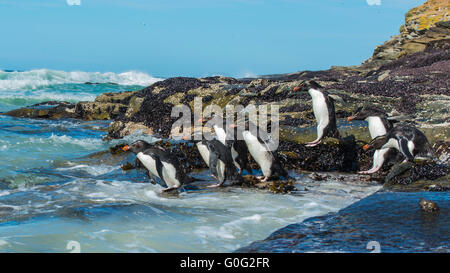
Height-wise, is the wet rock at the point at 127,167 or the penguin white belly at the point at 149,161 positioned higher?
the penguin white belly at the point at 149,161

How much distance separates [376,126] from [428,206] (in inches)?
149

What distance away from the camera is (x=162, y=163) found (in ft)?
27.3

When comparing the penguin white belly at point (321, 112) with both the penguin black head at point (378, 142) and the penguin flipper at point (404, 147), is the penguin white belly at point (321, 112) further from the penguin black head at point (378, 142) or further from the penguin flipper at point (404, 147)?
the penguin flipper at point (404, 147)

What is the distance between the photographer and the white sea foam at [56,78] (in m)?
46.3

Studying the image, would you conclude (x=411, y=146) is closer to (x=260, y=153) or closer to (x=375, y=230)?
(x=260, y=153)

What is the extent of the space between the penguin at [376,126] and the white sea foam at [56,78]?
4131 centimetres

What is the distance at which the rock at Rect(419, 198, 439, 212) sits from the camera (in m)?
6.16

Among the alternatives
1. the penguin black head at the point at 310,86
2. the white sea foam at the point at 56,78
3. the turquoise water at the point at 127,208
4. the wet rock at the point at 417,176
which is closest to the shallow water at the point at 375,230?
the turquoise water at the point at 127,208

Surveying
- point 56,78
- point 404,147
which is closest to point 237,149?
point 404,147

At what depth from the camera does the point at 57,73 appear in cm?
5447

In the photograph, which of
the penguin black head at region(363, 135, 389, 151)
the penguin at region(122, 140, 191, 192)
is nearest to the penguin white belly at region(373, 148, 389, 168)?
the penguin black head at region(363, 135, 389, 151)
